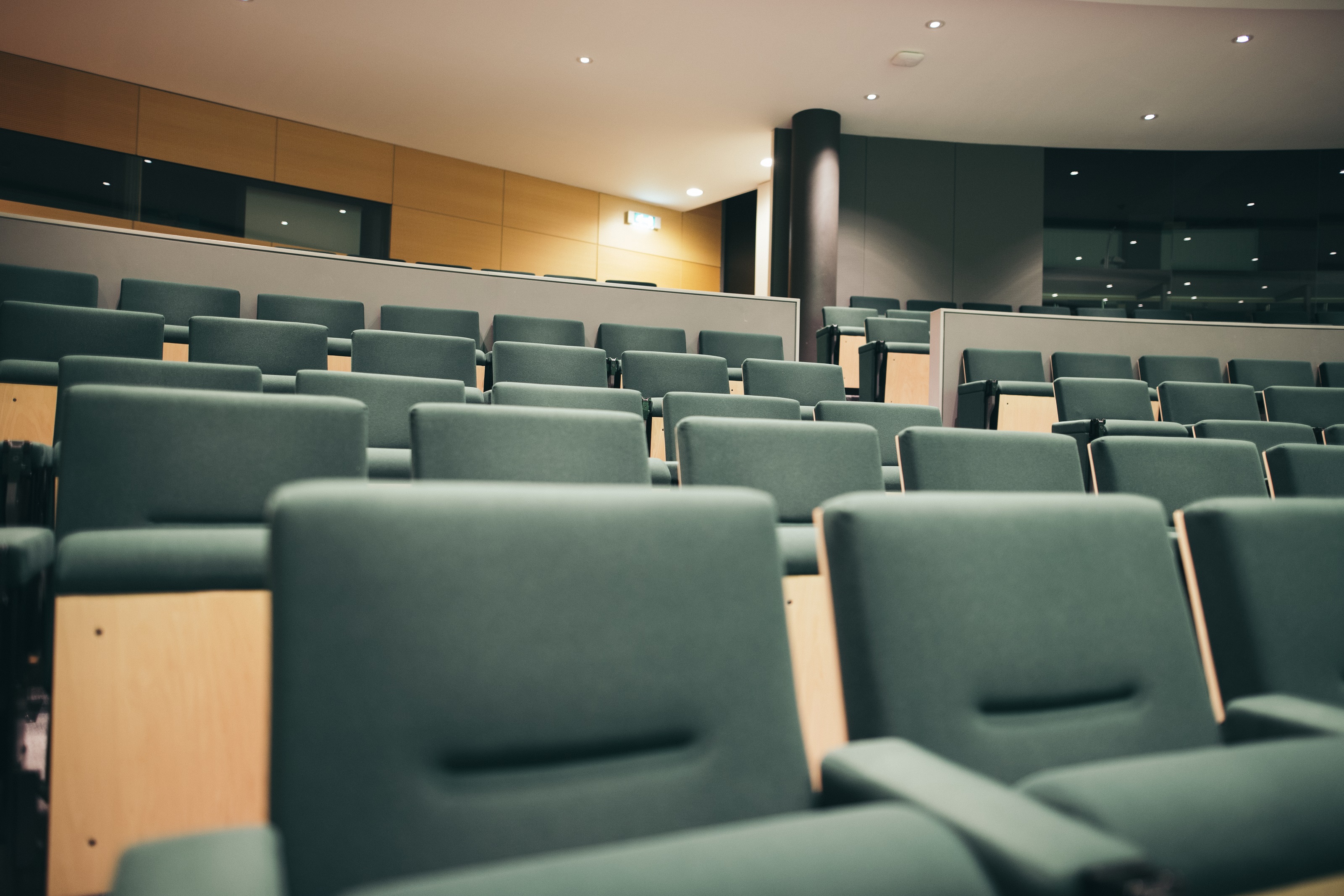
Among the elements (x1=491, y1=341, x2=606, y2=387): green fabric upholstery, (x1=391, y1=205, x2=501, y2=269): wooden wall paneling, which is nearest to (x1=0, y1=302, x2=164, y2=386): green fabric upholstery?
(x1=491, y1=341, x2=606, y2=387): green fabric upholstery

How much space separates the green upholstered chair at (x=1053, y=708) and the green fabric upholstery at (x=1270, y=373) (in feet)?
8.91

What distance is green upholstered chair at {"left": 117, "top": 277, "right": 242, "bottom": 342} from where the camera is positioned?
2.20 m

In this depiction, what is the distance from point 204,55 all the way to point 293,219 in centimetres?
105

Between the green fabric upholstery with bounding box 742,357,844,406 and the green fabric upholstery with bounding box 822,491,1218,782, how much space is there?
1.58 m

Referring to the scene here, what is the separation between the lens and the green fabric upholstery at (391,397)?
1443 mm

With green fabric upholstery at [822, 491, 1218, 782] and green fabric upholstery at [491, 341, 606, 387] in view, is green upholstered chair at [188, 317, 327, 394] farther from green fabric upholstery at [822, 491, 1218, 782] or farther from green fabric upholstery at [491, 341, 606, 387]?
green fabric upholstery at [822, 491, 1218, 782]

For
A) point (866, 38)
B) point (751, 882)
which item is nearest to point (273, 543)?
point (751, 882)

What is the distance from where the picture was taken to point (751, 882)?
12.0 inches

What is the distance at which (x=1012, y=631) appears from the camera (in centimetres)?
53

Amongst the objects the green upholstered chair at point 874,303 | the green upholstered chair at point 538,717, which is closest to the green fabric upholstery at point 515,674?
the green upholstered chair at point 538,717

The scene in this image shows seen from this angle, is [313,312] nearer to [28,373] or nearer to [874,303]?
[28,373]

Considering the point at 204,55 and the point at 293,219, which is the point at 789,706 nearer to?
the point at 204,55

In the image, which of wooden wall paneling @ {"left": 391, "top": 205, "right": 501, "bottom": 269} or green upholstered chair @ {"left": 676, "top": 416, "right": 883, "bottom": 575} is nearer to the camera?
green upholstered chair @ {"left": 676, "top": 416, "right": 883, "bottom": 575}

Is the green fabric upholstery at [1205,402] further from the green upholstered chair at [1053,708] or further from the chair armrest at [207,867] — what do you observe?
the chair armrest at [207,867]
